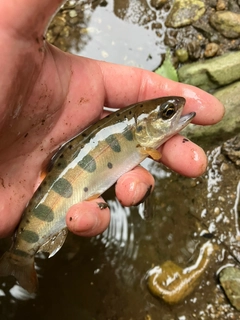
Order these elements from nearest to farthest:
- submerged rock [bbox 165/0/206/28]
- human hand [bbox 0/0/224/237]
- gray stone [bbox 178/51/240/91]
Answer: human hand [bbox 0/0/224/237], gray stone [bbox 178/51/240/91], submerged rock [bbox 165/0/206/28]

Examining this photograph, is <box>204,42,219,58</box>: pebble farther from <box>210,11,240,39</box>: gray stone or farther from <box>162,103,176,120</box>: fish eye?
<box>162,103,176,120</box>: fish eye

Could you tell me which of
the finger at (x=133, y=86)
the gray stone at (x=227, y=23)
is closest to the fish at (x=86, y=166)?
the finger at (x=133, y=86)

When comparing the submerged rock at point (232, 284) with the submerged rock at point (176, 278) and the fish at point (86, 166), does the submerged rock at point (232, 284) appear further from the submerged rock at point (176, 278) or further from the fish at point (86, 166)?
the fish at point (86, 166)

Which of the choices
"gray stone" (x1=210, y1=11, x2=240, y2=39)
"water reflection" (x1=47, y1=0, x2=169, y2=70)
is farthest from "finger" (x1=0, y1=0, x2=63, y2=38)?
"gray stone" (x1=210, y1=11, x2=240, y2=39)

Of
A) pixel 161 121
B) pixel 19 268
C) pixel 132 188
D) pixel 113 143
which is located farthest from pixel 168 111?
pixel 19 268

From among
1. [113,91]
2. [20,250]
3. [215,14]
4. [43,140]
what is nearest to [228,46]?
[215,14]

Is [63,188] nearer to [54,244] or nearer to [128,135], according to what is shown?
[54,244]

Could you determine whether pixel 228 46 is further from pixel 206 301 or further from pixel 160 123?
pixel 206 301
